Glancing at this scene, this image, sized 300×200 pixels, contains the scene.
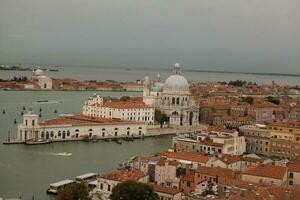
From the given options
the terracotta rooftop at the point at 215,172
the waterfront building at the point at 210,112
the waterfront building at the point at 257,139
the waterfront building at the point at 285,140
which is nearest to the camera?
the terracotta rooftop at the point at 215,172

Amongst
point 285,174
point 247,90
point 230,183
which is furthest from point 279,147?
point 247,90

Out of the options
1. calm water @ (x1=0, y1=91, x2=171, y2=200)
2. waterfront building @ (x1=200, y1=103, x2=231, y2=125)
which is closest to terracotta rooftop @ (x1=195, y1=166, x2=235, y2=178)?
calm water @ (x1=0, y1=91, x2=171, y2=200)

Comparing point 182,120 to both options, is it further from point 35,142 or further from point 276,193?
point 276,193

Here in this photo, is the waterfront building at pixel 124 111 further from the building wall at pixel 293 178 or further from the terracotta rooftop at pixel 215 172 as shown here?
the building wall at pixel 293 178

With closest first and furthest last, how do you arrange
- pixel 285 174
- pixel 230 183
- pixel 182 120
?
pixel 230 183
pixel 285 174
pixel 182 120

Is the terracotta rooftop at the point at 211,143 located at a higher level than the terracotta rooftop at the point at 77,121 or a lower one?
higher

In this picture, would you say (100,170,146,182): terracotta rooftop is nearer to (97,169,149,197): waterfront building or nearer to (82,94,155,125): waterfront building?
(97,169,149,197): waterfront building

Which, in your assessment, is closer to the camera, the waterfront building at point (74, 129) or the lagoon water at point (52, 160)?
the lagoon water at point (52, 160)

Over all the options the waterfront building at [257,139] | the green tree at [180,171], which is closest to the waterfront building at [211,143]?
the waterfront building at [257,139]
